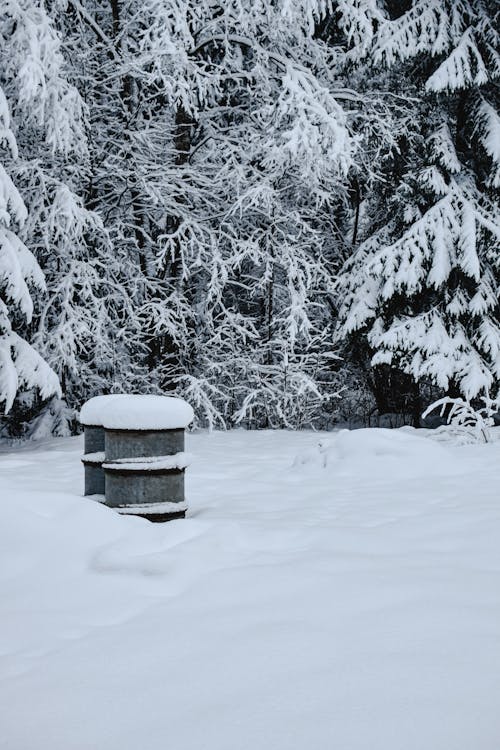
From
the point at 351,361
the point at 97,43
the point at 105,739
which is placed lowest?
the point at 105,739

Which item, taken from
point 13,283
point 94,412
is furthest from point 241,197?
point 94,412

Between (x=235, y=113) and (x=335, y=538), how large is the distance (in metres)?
9.24

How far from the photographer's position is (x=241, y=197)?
373 inches

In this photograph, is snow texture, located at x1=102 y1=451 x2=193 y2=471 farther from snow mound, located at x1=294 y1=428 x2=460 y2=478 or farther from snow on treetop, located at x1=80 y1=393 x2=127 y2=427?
snow mound, located at x1=294 y1=428 x2=460 y2=478

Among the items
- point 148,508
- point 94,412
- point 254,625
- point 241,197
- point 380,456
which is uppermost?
point 241,197

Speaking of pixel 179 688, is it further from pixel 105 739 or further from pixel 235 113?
pixel 235 113

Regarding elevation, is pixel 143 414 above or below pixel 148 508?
above

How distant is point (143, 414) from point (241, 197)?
643cm

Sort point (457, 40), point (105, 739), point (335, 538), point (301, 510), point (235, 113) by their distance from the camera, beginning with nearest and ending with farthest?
point (105, 739) < point (335, 538) < point (301, 510) < point (457, 40) < point (235, 113)

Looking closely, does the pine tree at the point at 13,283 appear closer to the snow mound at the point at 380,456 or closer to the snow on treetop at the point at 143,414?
the snow mound at the point at 380,456

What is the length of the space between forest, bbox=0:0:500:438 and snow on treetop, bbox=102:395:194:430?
4.14 metres

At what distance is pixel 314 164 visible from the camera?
30.2 ft

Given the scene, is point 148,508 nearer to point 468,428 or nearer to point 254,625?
point 254,625

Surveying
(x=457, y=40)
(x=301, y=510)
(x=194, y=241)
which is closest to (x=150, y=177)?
(x=194, y=241)
